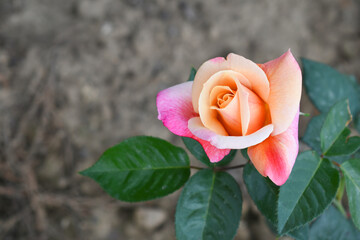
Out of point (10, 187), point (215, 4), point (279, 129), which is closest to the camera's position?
point (279, 129)

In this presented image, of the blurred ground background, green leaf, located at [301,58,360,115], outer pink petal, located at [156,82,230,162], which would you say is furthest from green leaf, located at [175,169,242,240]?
the blurred ground background

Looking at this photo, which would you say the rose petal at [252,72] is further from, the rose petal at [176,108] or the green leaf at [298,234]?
the green leaf at [298,234]

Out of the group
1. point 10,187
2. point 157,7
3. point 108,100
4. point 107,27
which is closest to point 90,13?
point 107,27

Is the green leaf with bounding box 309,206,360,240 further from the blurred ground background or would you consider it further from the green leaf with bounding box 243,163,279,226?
the blurred ground background

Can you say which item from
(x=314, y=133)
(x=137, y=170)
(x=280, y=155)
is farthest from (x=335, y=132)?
(x=137, y=170)

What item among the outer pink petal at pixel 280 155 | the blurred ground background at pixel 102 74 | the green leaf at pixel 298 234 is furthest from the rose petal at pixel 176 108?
the blurred ground background at pixel 102 74

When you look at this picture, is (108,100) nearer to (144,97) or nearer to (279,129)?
(144,97)

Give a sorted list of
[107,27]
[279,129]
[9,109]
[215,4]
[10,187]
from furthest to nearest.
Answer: [215,4], [107,27], [9,109], [10,187], [279,129]
